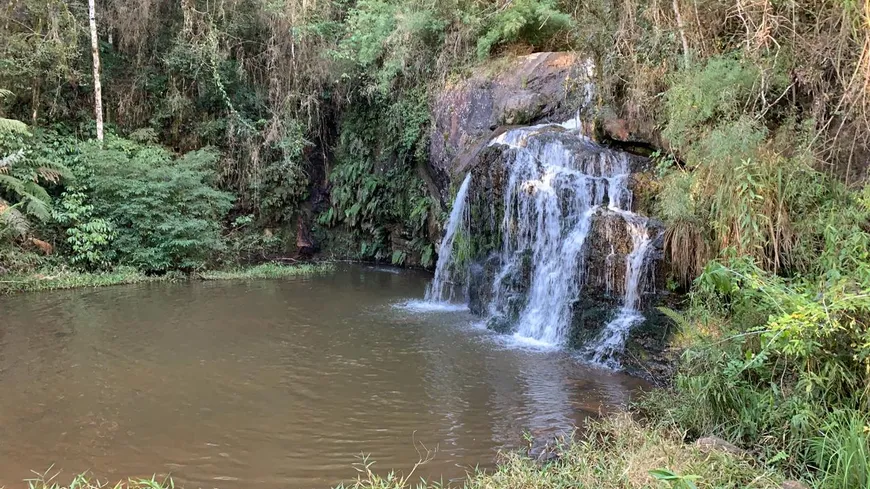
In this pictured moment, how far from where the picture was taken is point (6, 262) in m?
11.1

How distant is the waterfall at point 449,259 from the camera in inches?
408

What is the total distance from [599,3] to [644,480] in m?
6.95

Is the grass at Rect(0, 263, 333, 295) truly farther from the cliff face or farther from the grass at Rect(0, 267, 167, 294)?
the cliff face

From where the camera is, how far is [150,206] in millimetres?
12812

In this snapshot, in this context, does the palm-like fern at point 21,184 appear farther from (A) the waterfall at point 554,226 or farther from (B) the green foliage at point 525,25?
(B) the green foliage at point 525,25

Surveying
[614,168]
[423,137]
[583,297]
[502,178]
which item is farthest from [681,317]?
[423,137]

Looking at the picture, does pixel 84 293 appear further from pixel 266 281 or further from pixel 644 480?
pixel 644 480

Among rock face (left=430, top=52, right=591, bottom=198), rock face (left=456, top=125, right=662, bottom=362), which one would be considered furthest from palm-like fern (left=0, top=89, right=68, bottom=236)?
rock face (left=456, top=125, right=662, bottom=362)

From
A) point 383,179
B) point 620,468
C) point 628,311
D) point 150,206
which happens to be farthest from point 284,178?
point 620,468

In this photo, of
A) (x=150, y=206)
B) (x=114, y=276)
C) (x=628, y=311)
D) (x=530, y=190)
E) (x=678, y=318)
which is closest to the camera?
(x=678, y=318)

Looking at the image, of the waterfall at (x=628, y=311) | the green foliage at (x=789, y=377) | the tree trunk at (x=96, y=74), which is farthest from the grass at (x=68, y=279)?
the green foliage at (x=789, y=377)

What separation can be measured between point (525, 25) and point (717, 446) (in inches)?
386

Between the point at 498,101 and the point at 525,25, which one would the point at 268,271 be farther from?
the point at 525,25

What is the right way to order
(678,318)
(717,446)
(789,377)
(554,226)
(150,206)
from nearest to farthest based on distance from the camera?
(717,446), (789,377), (678,318), (554,226), (150,206)
